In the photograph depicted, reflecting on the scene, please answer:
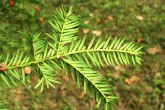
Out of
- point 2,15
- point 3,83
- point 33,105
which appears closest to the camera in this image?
point 3,83

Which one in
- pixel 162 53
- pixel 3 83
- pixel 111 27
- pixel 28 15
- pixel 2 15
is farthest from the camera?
pixel 111 27

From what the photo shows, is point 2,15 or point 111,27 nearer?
point 2,15

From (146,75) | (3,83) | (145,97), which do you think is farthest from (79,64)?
(146,75)

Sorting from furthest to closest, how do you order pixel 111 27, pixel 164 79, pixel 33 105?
pixel 111 27 → pixel 164 79 → pixel 33 105

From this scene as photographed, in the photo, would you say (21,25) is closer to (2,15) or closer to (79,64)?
(2,15)

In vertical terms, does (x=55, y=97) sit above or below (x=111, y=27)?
below

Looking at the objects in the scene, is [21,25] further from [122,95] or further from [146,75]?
[146,75]

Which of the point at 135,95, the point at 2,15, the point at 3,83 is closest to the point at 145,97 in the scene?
the point at 135,95

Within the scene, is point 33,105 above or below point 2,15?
below

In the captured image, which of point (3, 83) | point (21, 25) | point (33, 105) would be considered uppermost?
point (21, 25)
